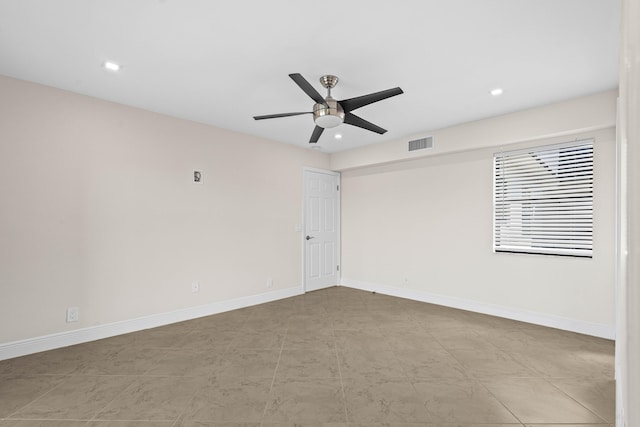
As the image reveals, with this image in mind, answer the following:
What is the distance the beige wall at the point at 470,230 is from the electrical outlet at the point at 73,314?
4249 millimetres

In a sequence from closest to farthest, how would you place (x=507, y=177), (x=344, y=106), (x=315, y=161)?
1. (x=344, y=106)
2. (x=507, y=177)
3. (x=315, y=161)

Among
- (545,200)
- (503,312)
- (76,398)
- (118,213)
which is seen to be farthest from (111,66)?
(503,312)

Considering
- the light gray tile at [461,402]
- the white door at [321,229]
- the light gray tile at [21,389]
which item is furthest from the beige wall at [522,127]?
the light gray tile at [21,389]

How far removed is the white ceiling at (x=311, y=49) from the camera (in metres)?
2.05

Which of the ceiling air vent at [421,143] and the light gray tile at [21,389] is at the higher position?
the ceiling air vent at [421,143]

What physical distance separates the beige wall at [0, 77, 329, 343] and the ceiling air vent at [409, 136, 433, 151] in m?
2.26

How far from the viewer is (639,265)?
46 cm

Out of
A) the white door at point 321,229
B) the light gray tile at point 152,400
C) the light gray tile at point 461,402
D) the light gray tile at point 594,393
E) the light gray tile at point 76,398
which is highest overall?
the white door at point 321,229

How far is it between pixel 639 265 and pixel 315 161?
18.4 ft

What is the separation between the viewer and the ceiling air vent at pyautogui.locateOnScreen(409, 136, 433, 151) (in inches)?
185

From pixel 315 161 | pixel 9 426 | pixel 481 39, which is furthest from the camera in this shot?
pixel 315 161

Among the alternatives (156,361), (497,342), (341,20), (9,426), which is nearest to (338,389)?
(156,361)

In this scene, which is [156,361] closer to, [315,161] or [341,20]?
[341,20]

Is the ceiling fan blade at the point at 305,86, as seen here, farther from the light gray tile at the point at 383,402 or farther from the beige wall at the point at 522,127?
the beige wall at the point at 522,127
